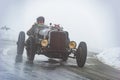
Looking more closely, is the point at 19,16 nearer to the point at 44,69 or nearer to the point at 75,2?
the point at 75,2

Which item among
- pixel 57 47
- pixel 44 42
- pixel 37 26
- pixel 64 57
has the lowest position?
pixel 64 57

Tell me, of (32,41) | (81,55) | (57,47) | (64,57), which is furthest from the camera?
(64,57)

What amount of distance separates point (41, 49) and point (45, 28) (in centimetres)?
174

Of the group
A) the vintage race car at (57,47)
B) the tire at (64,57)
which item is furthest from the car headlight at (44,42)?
the tire at (64,57)

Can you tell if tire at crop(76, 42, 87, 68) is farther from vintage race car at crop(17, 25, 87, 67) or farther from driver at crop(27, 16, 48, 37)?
driver at crop(27, 16, 48, 37)

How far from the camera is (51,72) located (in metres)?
12.4

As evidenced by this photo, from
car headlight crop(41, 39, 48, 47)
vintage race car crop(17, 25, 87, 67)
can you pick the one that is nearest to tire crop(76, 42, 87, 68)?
vintage race car crop(17, 25, 87, 67)

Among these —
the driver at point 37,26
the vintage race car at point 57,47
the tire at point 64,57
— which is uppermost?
the driver at point 37,26

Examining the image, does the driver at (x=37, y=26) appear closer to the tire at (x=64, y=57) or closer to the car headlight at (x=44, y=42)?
the tire at (x=64, y=57)

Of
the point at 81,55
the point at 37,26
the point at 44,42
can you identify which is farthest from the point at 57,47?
the point at 37,26

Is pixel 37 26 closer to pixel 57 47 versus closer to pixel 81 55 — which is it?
pixel 57 47

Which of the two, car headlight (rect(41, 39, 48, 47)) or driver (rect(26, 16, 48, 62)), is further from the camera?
driver (rect(26, 16, 48, 62))

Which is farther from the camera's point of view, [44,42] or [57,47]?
[57,47]

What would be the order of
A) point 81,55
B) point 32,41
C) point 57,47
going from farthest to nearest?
point 32,41, point 57,47, point 81,55
